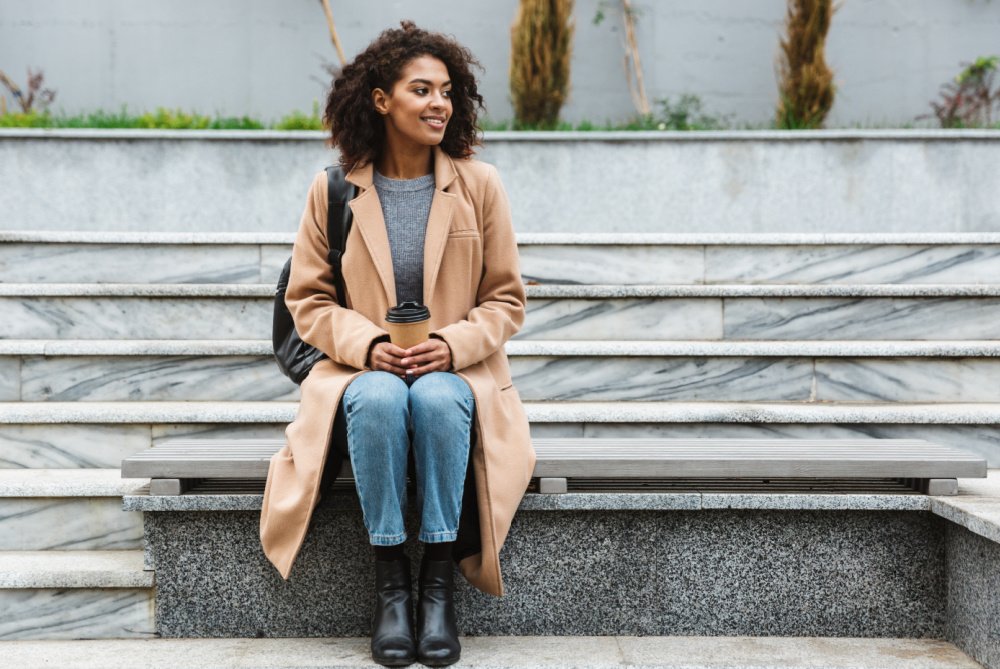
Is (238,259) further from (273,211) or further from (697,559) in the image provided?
(697,559)

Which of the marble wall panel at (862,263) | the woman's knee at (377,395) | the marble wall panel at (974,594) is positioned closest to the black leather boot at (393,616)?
the woman's knee at (377,395)

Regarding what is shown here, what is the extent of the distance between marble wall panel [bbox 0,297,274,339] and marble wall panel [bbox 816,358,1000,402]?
2298 millimetres

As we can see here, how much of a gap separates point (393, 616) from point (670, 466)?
0.84m

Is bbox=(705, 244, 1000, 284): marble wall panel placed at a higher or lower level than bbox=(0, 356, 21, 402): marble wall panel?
higher

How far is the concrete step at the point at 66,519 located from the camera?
8.10 ft

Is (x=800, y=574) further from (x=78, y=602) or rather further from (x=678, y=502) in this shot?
(x=78, y=602)

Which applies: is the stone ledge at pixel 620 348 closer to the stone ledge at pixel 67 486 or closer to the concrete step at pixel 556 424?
the concrete step at pixel 556 424

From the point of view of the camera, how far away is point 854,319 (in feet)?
10.6

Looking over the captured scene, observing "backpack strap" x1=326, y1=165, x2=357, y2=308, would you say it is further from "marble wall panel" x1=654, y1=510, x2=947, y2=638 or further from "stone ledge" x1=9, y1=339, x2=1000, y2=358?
"marble wall panel" x1=654, y1=510, x2=947, y2=638

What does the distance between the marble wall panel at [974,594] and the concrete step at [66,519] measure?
8.03 feet

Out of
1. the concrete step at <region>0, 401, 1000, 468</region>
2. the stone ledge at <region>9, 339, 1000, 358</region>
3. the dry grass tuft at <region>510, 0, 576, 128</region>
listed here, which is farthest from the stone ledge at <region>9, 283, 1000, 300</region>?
the dry grass tuft at <region>510, 0, 576, 128</region>

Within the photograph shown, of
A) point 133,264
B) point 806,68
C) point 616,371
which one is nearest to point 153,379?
point 133,264

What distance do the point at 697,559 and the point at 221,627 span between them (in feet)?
4.47

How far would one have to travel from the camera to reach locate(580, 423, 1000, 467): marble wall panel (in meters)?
2.81
